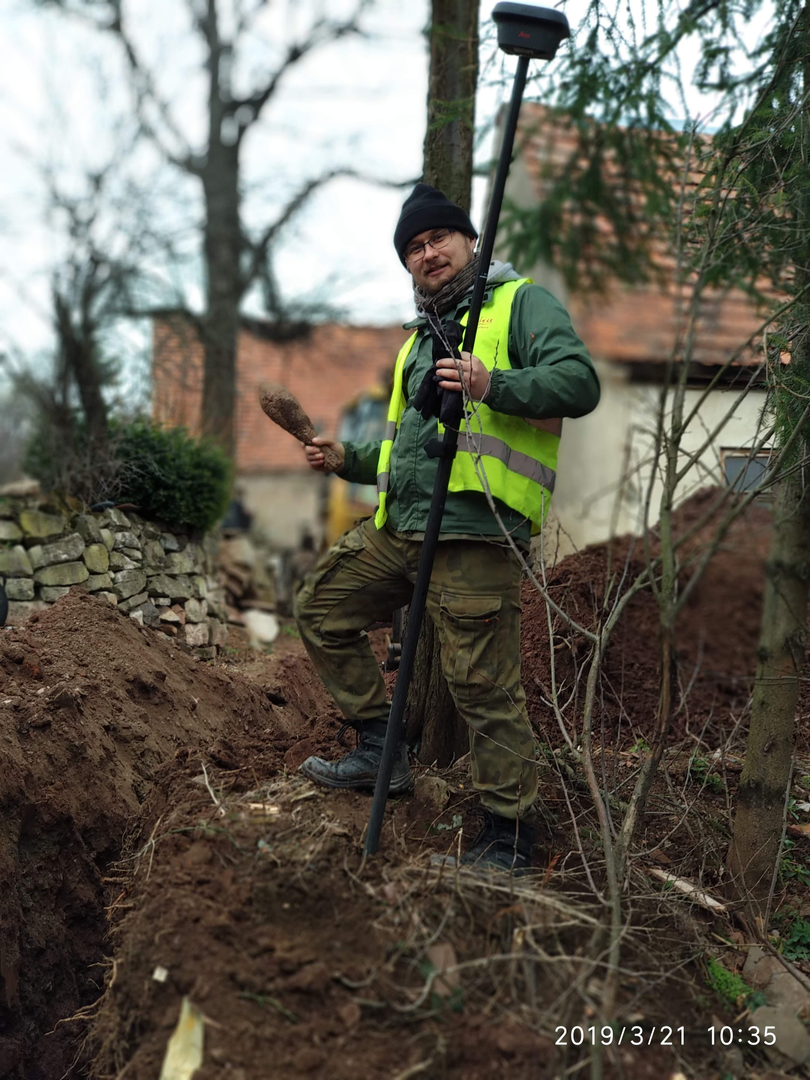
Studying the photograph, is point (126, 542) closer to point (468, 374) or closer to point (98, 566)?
point (98, 566)

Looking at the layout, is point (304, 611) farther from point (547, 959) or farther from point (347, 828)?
point (547, 959)

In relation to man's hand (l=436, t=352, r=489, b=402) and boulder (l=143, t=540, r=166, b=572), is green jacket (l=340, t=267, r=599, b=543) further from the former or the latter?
boulder (l=143, t=540, r=166, b=572)

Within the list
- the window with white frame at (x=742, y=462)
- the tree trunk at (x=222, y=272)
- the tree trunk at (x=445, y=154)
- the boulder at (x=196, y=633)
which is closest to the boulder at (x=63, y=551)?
the boulder at (x=196, y=633)

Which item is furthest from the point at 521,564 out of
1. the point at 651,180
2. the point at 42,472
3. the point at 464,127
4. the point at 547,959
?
the point at 42,472

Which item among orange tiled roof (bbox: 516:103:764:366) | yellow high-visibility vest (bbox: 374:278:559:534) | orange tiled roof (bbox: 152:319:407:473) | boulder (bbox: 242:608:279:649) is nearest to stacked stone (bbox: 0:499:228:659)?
boulder (bbox: 242:608:279:649)

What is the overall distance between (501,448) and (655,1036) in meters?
1.80

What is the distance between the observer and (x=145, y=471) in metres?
7.03

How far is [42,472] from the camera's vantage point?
771 centimetres

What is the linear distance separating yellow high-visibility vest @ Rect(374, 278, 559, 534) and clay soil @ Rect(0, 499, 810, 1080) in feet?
1.37

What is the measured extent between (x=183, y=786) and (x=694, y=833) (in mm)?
1965

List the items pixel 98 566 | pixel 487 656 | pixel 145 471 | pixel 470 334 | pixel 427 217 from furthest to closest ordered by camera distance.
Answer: pixel 145 471, pixel 98 566, pixel 427 217, pixel 487 656, pixel 470 334

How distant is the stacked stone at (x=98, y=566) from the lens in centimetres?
634

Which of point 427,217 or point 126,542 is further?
point 126,542

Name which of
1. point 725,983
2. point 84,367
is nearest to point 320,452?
point 725,983
